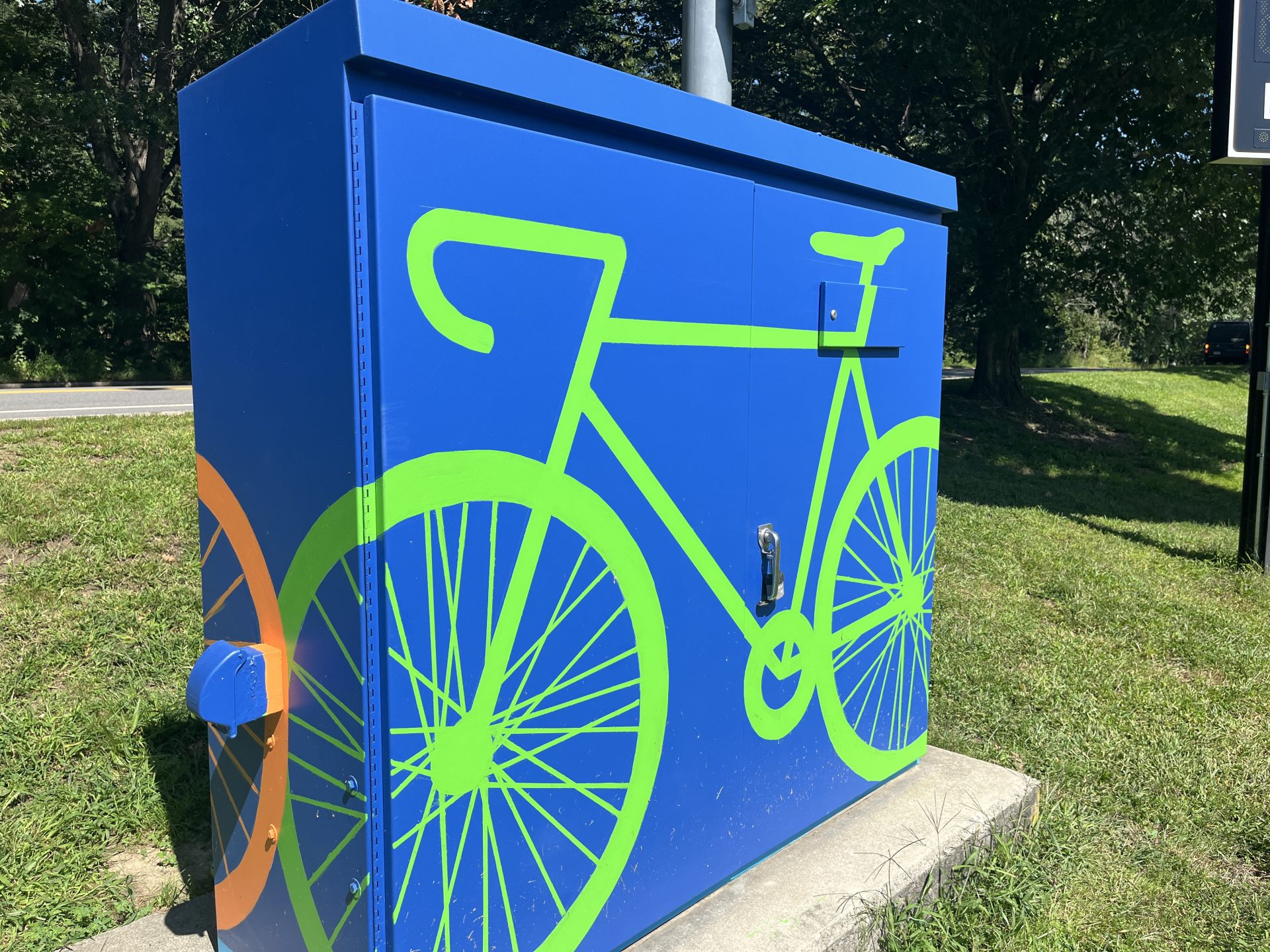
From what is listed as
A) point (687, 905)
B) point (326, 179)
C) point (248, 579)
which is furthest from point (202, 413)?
point (687, 905)

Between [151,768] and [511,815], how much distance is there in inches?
81.5

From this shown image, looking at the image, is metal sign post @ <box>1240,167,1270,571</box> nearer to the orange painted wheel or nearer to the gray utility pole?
the gray utility pole

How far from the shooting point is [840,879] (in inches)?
108

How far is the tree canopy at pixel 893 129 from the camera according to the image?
12695mm

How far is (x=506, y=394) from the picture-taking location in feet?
6.48

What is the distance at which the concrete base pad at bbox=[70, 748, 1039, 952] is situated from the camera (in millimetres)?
2484

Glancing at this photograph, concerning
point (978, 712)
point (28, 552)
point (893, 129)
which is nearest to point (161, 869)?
point (28, 552)

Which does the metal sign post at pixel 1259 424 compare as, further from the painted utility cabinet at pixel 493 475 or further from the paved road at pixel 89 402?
the paved road at pixel 89 402

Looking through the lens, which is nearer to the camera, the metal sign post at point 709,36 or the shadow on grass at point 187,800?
the shadow on grass at point 187,800

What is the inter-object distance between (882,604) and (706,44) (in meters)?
1.98

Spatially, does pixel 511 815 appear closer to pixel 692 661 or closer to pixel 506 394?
pixel 692 661

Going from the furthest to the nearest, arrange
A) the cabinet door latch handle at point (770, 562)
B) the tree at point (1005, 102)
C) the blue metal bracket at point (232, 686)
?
the tree at point (1005, 102)
the cabinet door latch handle at point (770, 562)
the blue metal bracket at point (232, 686)

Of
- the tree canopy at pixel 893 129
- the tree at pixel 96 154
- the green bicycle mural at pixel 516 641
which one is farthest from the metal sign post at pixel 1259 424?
the tree at pixel 96 154

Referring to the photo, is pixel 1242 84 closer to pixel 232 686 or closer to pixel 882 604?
pixel 882 604
